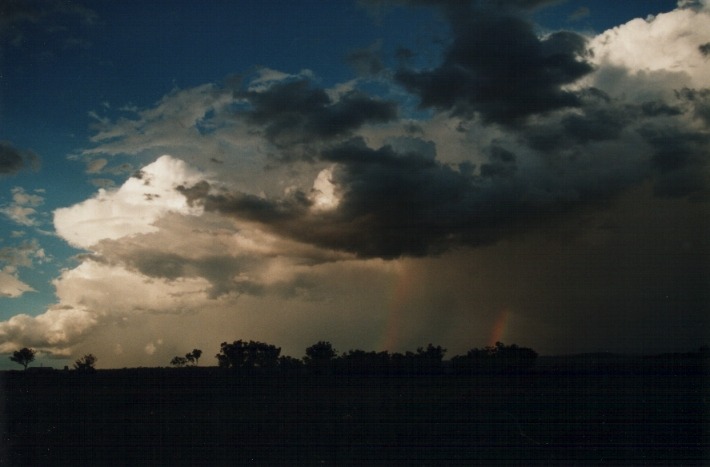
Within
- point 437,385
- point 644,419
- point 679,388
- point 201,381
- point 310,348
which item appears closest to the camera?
point 644,419

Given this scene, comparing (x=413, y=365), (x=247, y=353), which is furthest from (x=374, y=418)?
(x=247, y=353)

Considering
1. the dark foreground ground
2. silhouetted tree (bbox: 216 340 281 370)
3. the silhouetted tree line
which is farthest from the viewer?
silhouetted tree (bbox: 216 340 281 370)

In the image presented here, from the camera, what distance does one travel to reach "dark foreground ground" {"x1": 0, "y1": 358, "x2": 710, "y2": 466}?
954 cm

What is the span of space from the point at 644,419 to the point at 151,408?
12448 mm

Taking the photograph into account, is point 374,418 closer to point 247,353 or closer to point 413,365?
point 413,365

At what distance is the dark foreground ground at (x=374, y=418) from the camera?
9.54 m

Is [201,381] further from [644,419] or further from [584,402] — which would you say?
[644,419]

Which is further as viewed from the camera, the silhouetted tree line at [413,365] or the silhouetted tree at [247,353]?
the silhouetted tree at [247,353]

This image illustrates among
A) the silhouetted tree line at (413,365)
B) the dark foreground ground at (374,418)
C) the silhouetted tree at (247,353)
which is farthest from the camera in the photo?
the silhouetted tree at (247,353)

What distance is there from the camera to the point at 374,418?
11992 millimetres

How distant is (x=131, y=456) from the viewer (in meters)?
9.64

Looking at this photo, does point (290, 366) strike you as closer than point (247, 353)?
Yes

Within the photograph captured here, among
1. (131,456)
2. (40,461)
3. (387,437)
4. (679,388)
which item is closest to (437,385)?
(387,437)

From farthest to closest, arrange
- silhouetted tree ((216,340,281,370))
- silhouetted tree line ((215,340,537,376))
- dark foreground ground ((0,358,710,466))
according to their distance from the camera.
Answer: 1. silhouetted tree ((216,340,281,370))
2. silhouetted tree line ((215,340,537,376))
3. dark foreground ground ((0,358,710,466))
